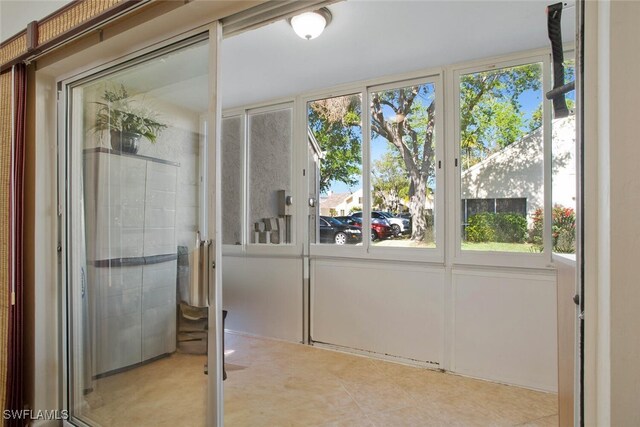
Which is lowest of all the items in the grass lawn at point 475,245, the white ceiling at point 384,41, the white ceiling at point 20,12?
the grass lawn at point 475,245

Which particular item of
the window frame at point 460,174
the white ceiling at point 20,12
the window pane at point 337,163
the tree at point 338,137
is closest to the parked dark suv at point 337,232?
the window pane at point 337,163

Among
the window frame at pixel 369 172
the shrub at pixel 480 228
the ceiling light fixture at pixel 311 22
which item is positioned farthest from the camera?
Answer: the window frame at pixel 369 172

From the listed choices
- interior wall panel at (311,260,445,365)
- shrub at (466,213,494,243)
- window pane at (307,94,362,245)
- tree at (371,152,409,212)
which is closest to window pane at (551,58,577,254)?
shrub at (466,213,494,243)

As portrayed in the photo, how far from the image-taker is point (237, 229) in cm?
368

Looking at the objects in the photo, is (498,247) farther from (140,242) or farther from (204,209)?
(140,242)

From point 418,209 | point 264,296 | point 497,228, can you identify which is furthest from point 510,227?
point 264,296

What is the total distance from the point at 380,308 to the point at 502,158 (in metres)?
1.58

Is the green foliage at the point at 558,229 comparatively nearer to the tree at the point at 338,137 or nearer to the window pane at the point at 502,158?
the window pane at the point at 502,158

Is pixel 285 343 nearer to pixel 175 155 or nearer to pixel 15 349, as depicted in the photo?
pixel 15 349

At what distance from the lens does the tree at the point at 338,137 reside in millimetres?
3139

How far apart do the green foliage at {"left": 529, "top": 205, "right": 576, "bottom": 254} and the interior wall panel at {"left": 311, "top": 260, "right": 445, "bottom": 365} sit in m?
0.73

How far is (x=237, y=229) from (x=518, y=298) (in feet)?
8.86

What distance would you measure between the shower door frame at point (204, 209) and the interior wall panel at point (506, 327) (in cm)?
199
